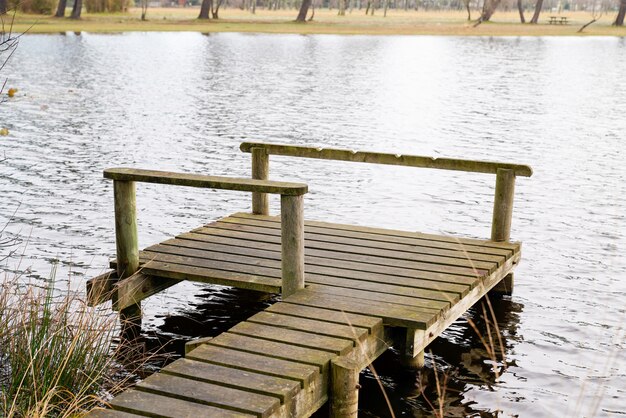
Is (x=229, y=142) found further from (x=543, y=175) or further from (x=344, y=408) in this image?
(x=344, y=408)

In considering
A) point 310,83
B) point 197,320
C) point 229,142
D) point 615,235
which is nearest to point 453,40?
point 310,83

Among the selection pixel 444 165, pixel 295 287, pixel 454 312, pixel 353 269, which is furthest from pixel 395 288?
pixel 444 165

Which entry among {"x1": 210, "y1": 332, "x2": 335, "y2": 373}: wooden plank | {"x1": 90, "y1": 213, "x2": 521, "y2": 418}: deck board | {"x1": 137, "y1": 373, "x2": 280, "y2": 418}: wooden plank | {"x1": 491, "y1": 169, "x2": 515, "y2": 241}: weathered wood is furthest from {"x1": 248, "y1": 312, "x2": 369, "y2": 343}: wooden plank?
{"x1": 491, "y1": 169, "x2": 515, "y2": 241}: weathered wood

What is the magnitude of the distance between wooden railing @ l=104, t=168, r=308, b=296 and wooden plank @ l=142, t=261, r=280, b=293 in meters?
0.20

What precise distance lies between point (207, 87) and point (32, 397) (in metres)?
27.1

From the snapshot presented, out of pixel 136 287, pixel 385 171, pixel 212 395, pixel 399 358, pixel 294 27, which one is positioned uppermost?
pixel 212 395

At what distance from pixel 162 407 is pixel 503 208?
4.99 meters

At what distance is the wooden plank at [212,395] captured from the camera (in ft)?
17.2

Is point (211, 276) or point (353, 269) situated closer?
point (211, 276)

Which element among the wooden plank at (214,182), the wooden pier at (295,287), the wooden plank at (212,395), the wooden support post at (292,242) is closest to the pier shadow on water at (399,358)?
the wooden pier at (295,287)

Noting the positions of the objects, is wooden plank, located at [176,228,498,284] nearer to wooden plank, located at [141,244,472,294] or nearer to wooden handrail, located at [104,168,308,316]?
wooden plank, located at [141,244,472,294]

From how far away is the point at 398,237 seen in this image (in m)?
9.43

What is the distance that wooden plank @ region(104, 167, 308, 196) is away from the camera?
6938mm

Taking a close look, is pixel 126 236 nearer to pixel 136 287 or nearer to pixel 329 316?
pixel 136 287
